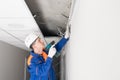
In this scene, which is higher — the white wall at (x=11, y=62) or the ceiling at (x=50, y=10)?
the ceiling at (x=50, y=10)

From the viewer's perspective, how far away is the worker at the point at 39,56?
1870 millimetres

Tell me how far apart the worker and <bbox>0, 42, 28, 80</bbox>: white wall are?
955mm

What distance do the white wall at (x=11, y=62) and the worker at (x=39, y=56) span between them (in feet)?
3.13

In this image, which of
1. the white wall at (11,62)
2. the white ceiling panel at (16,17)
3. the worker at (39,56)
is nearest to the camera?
the white ceiling panel at (16,17)

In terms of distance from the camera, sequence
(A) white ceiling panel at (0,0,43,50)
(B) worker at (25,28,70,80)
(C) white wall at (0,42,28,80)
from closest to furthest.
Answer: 1. (A) white ceiling panel at (0,0,43,50)
2. (B) worker at (25,28,70,80)
3. (C) white wall at (0,42,28,80)

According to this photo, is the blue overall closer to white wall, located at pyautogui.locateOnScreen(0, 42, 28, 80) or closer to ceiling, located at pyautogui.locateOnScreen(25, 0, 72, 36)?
ceiling, located at pyautogui.locateOnScreen(25, 0, 72, 36)

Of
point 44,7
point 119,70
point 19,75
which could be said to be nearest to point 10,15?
point 44,7

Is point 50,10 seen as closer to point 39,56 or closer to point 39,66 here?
point 39,56

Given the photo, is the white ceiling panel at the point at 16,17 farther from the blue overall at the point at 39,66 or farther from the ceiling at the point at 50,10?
the blue overall at the point at 39,66

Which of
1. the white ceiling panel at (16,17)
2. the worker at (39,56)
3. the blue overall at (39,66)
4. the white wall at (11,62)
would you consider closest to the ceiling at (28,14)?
the white ceiling panel at (16,17)

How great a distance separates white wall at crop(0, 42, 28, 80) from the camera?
2883 millimetres

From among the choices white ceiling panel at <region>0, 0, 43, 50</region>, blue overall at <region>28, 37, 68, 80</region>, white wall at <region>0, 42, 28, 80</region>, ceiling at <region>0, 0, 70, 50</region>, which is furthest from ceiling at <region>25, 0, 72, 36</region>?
white wall at <region>0, 42, 28, 80</region>

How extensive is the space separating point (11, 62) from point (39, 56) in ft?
4.59

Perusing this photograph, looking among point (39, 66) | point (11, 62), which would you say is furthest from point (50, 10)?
point (11, 62)
